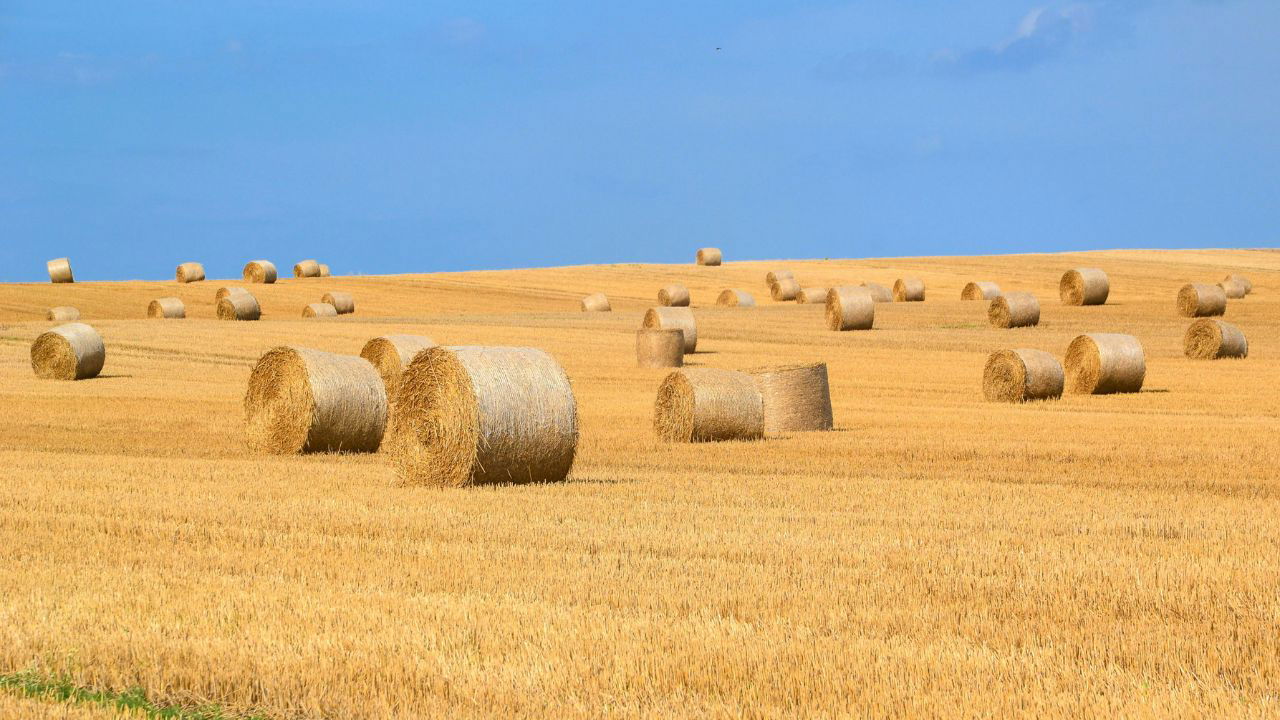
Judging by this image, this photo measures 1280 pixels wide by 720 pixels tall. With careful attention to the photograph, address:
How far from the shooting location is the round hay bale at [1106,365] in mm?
23000

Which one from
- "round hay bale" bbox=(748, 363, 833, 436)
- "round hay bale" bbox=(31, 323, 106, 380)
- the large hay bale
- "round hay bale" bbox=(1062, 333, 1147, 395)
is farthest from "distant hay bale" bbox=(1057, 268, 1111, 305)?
the large hay bale

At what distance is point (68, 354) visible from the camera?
85.9 ft

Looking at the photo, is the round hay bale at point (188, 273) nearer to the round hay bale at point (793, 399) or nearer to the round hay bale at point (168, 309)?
the round hay bale at point (168, 309)

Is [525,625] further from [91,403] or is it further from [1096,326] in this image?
[1096,326]

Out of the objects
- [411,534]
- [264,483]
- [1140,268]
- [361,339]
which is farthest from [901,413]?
[1140,268]

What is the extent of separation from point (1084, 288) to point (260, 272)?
30.7 meters

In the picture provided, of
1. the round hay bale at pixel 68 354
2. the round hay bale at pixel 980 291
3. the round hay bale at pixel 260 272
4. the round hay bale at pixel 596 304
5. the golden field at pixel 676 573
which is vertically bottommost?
the golden field at pixel 676 573

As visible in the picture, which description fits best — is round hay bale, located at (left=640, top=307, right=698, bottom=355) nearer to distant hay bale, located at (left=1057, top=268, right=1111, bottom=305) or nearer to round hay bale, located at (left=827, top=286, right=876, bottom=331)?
round hay bale, located at (left=827, top=286, right=876, bottom=331)

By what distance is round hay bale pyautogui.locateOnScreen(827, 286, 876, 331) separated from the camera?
37.4 m

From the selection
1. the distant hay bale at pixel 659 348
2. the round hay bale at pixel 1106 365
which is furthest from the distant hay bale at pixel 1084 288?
the round hay bale at pixel 1106 365


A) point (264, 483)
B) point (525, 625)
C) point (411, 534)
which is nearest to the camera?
point (525, 625)

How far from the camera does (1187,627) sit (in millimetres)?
6363

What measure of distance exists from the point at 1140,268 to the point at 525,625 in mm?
61003

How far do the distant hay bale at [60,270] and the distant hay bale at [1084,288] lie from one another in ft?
118
